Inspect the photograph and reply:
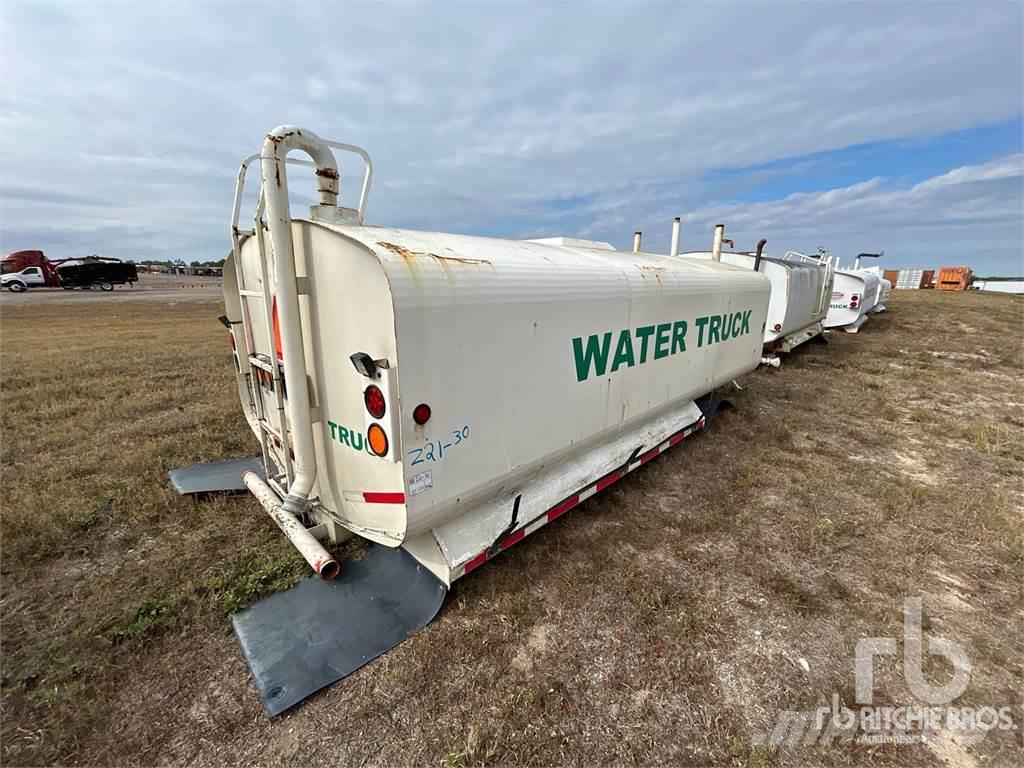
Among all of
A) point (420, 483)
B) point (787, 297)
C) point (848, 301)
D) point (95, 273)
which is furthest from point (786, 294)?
point (95, 273)

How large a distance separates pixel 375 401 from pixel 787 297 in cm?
972

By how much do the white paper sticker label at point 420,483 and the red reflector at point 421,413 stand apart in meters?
0.30

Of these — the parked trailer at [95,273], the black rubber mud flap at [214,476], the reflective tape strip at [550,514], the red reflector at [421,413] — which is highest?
the parked trailer at [95,273]

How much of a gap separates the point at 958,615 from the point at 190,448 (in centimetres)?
685

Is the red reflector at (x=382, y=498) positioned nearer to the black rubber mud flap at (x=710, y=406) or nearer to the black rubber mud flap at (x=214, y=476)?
the black rubber mud flap at (x=214, y=476)

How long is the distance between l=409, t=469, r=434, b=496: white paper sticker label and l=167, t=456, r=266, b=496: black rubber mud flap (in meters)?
2.52

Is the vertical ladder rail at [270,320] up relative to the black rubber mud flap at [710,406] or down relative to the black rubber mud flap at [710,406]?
up

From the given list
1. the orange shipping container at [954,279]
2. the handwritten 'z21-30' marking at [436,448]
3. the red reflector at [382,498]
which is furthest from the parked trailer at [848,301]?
the orange shipping container at [954,279]

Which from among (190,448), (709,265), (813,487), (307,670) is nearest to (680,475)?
(813,487)

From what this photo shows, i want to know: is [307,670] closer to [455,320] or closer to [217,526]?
[217,526]

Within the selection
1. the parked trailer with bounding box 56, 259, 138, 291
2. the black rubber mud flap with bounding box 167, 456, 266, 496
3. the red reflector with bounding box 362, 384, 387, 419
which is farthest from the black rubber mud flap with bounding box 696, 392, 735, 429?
the parked trailer with bounding box 56, 259, 138, 291

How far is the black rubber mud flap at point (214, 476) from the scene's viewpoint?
3990mm

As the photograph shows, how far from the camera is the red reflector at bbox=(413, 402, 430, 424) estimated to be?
2273mm

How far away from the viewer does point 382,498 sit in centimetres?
244
